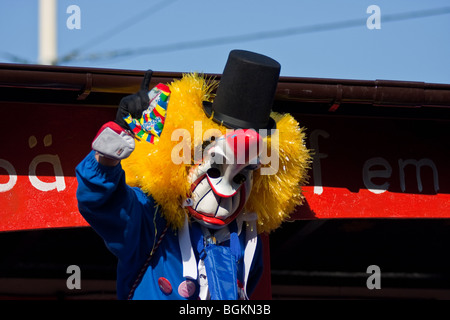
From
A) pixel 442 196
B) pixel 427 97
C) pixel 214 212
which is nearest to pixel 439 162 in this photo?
pixel 442 196

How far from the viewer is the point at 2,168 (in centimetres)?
425

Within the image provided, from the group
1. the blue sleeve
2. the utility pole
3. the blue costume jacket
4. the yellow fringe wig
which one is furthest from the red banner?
the utility pole

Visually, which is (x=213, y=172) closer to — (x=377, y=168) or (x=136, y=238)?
(x=136, y=238)

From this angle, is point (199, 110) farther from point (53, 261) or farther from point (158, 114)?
point (53, 261)

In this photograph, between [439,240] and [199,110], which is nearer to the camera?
[199,110]

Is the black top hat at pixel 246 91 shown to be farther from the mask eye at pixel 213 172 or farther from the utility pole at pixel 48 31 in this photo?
the utility pole at pixel 48 31

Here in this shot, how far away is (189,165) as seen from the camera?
3.82 m

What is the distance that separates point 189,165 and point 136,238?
0.42 m

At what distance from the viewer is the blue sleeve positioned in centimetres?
344

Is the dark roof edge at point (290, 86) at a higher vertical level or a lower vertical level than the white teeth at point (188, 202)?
higher

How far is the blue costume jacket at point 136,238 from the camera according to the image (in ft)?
11.6

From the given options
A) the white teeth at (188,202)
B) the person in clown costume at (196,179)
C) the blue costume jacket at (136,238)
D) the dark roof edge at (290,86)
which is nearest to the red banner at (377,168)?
the dark roof edge at (290,86)
